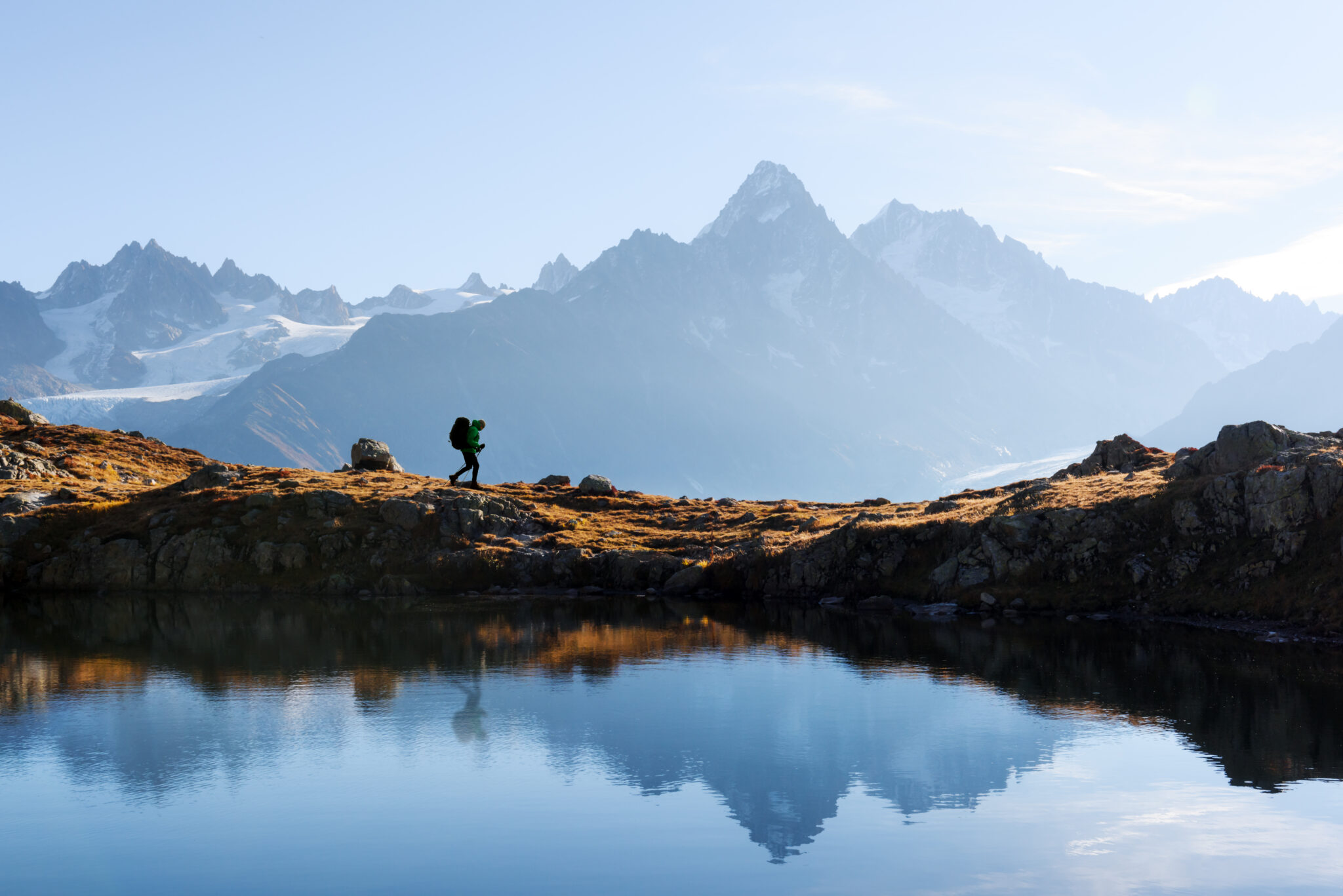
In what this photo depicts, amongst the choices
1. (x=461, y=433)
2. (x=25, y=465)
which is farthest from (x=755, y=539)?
(x=25, y=465)

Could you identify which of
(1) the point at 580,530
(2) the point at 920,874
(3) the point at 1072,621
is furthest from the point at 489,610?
(2) the point at 920,874

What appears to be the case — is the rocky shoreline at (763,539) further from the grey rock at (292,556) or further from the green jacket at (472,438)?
the green jacket at (472,438)

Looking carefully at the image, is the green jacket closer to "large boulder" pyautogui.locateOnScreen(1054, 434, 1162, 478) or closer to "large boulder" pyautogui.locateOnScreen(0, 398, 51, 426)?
"large boulder" pyautogui.locateOnScreen(1054, 434, 1162, 478)

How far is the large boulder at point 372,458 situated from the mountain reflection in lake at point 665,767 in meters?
57.3

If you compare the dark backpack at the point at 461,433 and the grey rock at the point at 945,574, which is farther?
the grey rock at the point at 945,574

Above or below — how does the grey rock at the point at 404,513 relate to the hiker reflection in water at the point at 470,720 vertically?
above

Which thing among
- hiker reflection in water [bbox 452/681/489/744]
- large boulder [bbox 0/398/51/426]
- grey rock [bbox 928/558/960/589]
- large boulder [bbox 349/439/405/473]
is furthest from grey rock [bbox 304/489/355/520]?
large boulder [bbox 0/398/51/426]

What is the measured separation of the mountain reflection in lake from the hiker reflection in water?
0.15m

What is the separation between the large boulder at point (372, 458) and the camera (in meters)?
108

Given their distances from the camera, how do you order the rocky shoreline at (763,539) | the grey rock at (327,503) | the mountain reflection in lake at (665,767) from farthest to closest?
the grey rock at (327,503) → the rocky shoreline at (763,539) → the mountain reflection in lake at (665,767)

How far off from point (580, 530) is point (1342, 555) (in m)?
56.4

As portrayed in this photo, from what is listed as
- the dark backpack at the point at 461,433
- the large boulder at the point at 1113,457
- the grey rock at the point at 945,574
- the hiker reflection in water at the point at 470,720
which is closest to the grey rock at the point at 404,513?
the dark backpack at the point at 461,433

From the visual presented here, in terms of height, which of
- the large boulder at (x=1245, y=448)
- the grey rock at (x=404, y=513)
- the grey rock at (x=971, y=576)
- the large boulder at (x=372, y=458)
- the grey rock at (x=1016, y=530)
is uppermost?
the large boulder at (x=372, y=458)

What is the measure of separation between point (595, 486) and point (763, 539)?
95.6ft
